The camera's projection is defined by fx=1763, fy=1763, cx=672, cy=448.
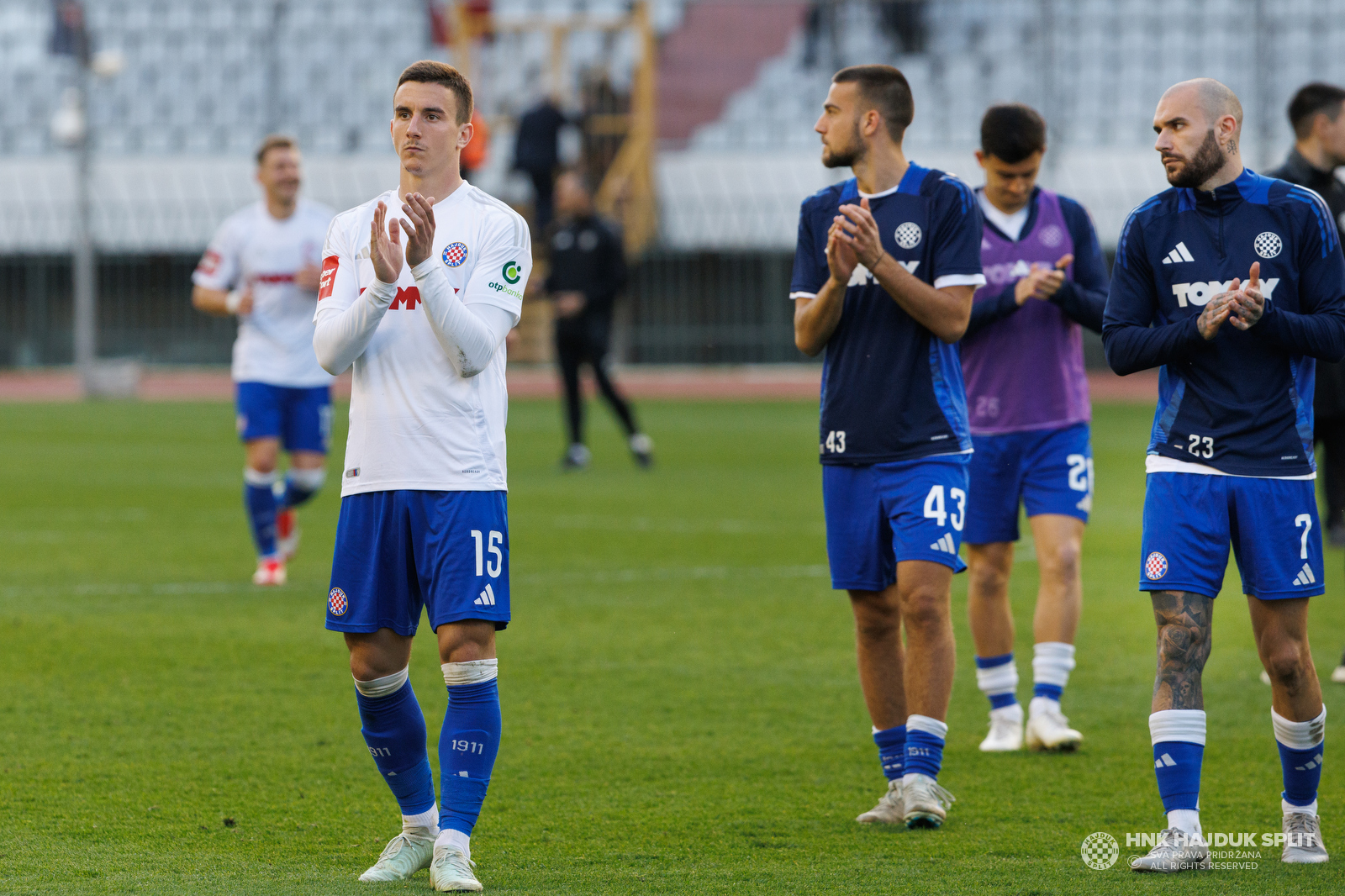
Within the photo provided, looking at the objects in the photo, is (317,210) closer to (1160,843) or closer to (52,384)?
(1160,843)

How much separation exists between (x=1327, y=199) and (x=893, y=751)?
355cm

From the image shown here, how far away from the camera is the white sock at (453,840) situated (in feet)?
13.7

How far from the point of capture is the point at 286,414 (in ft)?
31.6

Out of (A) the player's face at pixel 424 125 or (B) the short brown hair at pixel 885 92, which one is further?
(B) the short brown hair at pixel 885 92

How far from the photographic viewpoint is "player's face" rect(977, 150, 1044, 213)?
19.9 feet

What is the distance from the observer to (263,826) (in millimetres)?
4801

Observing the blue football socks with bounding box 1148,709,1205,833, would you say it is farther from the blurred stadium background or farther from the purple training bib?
the blurred stadium background

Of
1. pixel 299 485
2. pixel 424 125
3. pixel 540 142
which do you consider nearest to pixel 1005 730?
pixel 424 125

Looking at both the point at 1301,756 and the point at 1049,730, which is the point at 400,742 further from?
the point at 1049,730

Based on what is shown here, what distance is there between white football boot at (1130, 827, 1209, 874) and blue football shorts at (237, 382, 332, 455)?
612 cm

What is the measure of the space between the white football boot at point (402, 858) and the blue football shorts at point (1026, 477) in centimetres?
249

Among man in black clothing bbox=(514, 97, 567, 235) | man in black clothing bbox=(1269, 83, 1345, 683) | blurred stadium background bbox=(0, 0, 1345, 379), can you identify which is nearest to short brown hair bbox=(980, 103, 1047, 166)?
man in black clothing bbox=(1269, 83, 1345, 683)

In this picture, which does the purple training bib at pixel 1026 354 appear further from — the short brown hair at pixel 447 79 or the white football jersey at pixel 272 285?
the white football jersey at pixel 272 285

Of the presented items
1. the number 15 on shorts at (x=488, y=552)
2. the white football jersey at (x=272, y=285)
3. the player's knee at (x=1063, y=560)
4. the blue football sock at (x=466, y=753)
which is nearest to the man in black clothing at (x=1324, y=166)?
the player's knee at (x=1063, y=560)
